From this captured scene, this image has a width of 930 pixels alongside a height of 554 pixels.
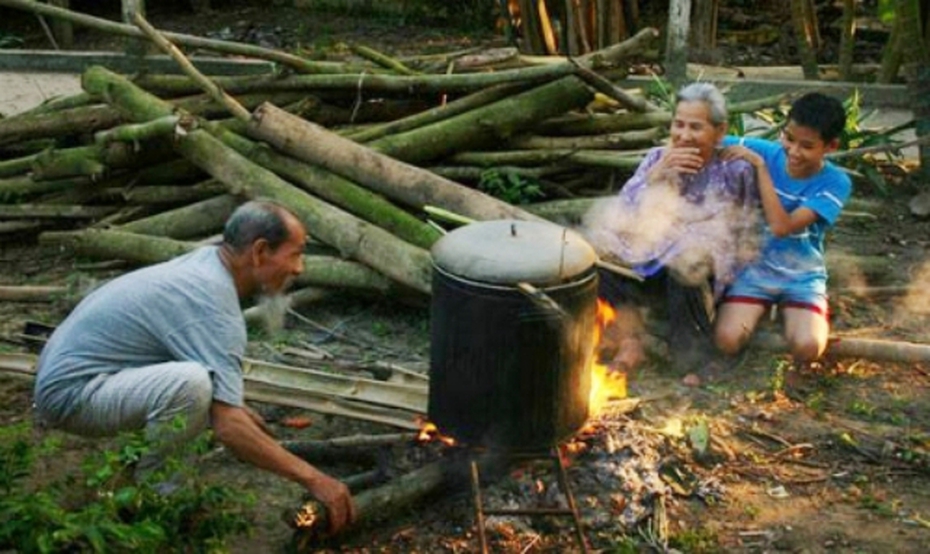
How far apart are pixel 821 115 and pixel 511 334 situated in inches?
87.8

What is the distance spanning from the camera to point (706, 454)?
5.41 m

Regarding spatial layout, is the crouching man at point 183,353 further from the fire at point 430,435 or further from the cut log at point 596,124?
the cut log at point 596,124

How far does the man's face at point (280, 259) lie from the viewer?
4395 millimetres

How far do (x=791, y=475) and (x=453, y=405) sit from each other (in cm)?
157

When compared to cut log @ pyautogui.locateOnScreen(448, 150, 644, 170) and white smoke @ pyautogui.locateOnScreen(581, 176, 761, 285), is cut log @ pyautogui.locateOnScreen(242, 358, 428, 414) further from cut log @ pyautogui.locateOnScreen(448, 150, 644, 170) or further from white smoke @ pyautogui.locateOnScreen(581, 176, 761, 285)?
cut log @ pyautogui.locateOnScreen(448, 150, 644, 170)

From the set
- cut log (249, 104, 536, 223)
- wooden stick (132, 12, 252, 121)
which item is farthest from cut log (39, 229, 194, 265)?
wooden stick (132, 12, 252, 121)

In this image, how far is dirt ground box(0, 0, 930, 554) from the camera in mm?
4816

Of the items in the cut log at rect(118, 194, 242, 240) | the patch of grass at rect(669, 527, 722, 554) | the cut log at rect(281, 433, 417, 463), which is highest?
the cut log at rect(118, 194, 242, 240)

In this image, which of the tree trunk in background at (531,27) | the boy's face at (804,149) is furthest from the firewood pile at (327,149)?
the tree trunk in background at (531,27)

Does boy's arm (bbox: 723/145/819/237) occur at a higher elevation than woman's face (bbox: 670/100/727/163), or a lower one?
lower

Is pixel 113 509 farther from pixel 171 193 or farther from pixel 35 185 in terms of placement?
pixel 35 185

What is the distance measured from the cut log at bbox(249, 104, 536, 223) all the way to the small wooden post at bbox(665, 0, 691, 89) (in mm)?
3844

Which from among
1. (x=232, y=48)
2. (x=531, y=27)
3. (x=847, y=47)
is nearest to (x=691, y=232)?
(x=232, y=48)

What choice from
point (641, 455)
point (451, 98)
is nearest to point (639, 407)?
point (641, 455)
